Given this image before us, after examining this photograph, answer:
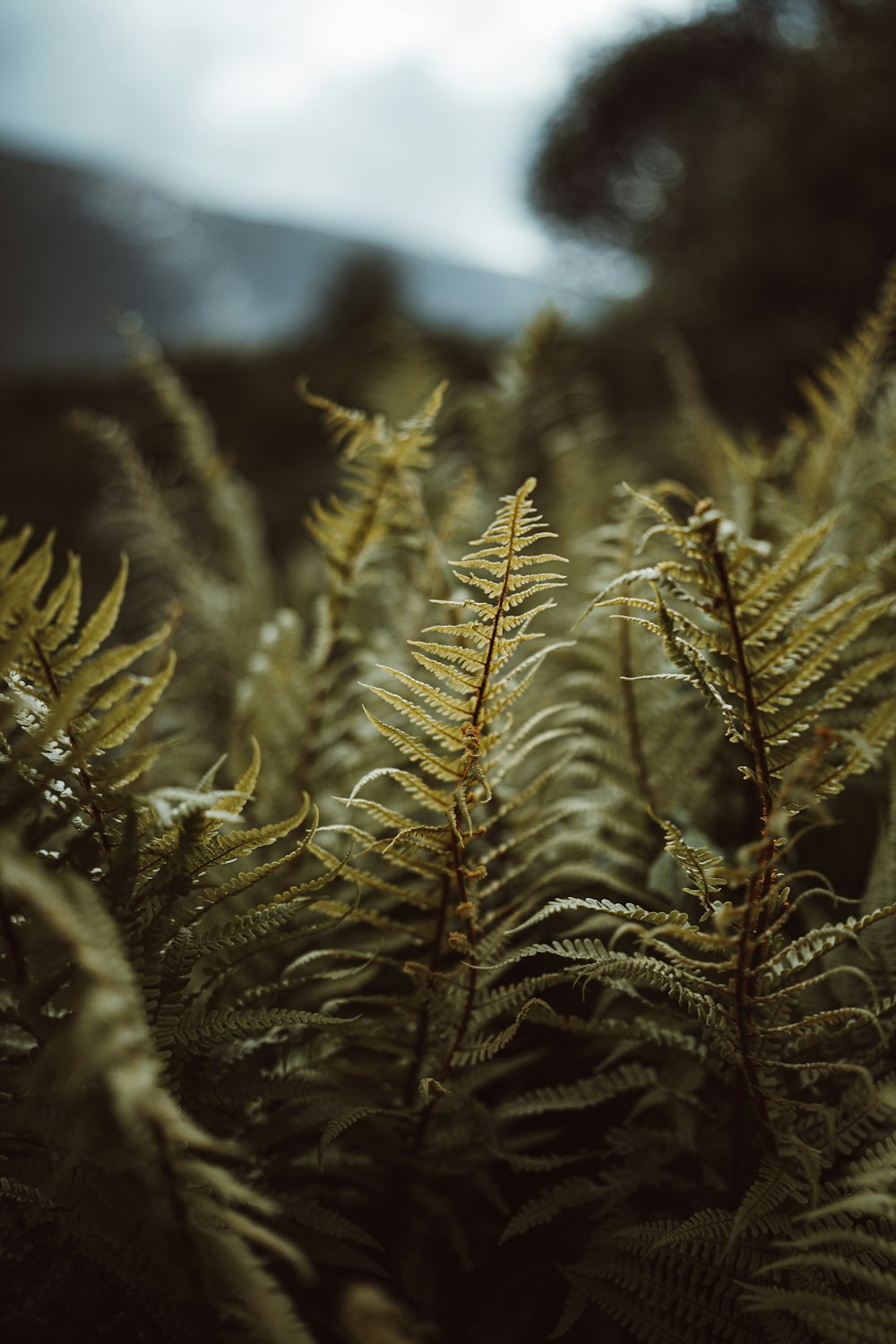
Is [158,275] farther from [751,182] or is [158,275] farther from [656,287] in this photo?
[751,182]

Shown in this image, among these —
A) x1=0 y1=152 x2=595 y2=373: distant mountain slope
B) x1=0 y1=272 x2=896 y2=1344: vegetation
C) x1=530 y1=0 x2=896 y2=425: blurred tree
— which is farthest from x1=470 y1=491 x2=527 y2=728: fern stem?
x1=0 y1=152 x2=595 y2=373: distant mountain slope

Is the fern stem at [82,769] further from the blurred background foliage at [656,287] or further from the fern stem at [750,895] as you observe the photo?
the blurred background foliage at [656,287]

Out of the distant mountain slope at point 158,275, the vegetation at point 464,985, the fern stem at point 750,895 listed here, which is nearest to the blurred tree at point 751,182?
the distant mountain slope at point 158,275

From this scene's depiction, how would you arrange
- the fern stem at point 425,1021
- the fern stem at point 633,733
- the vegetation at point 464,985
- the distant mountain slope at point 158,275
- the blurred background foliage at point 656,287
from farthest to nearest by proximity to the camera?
the distant mountain slope at point 158,275 < the blurred background foliage at point 656,287 < the fern stem at point 633,733 < the fern stem at point 425,1021 < the vegetation at point 464,985

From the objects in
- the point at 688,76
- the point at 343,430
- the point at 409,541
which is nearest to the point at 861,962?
the point at 409,541

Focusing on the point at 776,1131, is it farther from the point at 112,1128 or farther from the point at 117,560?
the point at 117,560

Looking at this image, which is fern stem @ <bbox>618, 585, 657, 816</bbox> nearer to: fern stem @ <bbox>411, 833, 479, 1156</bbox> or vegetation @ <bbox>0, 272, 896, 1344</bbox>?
vegetation @ <bbox>0, 272, 896, 1344</bbox>
